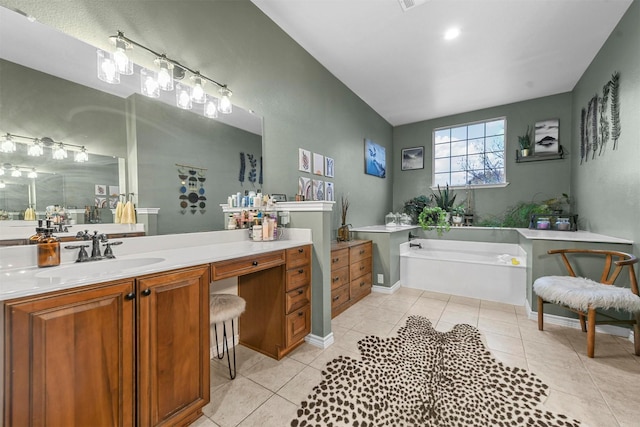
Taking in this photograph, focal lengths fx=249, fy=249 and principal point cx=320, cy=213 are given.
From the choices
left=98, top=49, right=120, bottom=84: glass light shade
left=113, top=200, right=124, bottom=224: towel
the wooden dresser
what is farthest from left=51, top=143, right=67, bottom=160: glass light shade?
the wooden dresser

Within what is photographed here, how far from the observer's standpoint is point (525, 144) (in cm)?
430

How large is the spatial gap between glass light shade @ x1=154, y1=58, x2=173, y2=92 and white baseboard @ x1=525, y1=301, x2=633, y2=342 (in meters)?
3.97

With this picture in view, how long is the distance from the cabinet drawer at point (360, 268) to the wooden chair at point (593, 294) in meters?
1.78

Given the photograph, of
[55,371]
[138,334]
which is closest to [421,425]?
[138,334]

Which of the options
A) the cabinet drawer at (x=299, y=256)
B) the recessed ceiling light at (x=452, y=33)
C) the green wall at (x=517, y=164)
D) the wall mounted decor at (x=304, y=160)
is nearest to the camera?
the cabinet drawer at (x=299, y=256)

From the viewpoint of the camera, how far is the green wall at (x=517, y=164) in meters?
4.09

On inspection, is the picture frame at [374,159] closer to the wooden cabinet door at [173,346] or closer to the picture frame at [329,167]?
the picture frame at [329,167]

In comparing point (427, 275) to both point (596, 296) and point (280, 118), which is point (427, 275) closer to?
point (596, 296)

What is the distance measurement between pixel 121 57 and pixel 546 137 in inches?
225

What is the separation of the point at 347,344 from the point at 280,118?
2330 mm

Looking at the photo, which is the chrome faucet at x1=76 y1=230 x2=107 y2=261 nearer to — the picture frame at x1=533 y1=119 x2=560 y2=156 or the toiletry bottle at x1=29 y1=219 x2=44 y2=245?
the toiletry bottle at x1=29 y1=219 x2=44 y2=245

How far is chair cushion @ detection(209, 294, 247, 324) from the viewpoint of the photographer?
156 cm

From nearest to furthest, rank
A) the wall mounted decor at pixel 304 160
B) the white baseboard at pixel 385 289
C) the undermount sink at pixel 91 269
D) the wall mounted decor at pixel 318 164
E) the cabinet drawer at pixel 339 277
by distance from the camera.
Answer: the undermount sink at pixel 91 269, the cabinet drawer at pixel 339 277, the wall mounted decor at pixel 304 160, the wall mounted decor at pixel 318 164, the white baseboard at pixel 385 289

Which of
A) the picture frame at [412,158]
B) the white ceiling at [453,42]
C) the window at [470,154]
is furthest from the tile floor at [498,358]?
the picture frame at [412,158]
